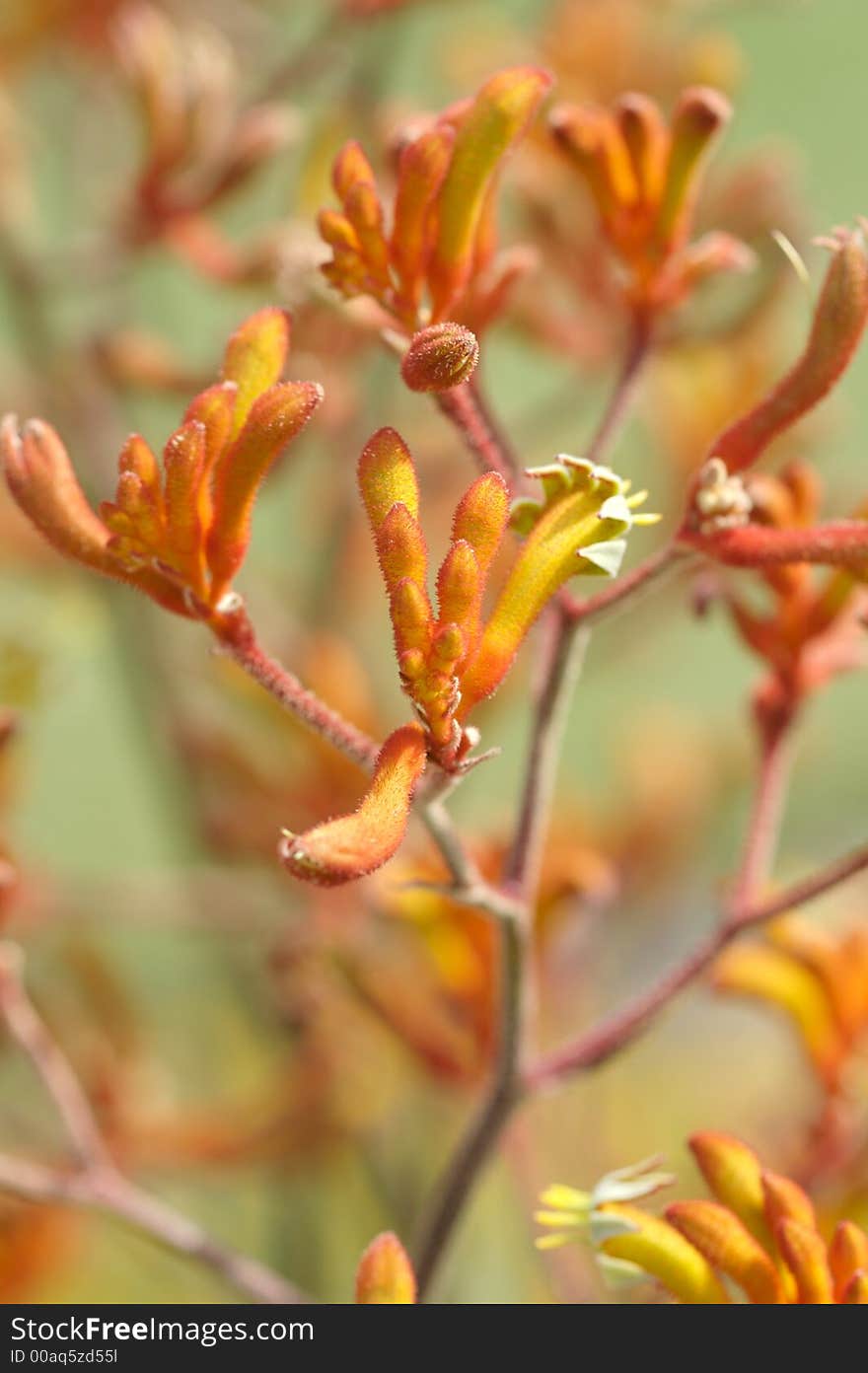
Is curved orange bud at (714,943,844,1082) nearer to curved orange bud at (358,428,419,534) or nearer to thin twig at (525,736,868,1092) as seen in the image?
thin twig at (525,736,868,1092)

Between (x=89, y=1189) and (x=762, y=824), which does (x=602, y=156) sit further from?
(x=89, y=1189)

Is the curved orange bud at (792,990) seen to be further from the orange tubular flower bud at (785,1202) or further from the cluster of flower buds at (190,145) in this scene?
the cluster of flower buds at (190,145)

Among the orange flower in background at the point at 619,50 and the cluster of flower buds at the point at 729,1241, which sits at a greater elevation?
the orange flower in background at the point at 619,50

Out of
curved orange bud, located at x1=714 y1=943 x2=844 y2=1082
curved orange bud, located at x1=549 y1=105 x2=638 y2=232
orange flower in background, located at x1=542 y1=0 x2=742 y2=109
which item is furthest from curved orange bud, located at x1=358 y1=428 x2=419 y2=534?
orange flower in background, located at x1=542 y1=0 x2=742 y2=109

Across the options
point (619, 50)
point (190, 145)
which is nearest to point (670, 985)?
point (190, 145)

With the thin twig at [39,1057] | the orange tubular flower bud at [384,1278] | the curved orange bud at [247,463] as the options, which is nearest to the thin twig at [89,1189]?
the thin twig at [39,1057]
